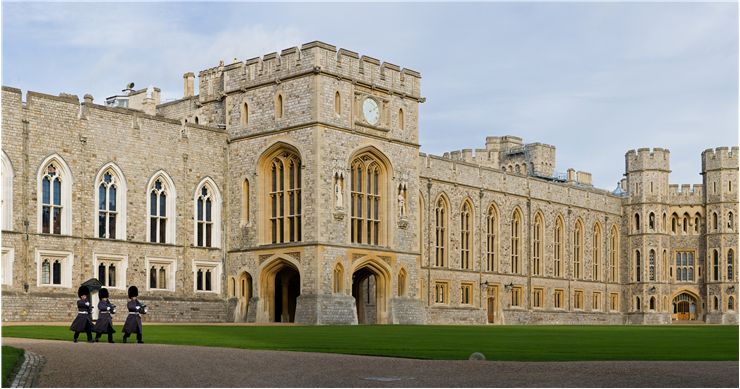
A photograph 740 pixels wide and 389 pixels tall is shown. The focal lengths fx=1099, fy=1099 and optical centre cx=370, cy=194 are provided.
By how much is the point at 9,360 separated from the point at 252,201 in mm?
29832

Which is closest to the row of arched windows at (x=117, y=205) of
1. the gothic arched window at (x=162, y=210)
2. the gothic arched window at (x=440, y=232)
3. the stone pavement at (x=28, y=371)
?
the gothic arched window at (x=162, y=210)

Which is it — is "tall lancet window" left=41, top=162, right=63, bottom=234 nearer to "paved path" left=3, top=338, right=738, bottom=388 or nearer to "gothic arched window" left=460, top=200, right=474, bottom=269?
"paved path" left=3, top=338, right=738, bottom=388

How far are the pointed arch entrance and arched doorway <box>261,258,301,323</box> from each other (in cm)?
3450

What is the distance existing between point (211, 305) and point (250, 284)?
1.93 meters

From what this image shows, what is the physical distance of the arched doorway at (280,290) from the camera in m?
45.3

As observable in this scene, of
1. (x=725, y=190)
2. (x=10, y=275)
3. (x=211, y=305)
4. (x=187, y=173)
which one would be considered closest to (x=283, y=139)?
(x=187, y=173)

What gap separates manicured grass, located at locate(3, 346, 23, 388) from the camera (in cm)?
1397

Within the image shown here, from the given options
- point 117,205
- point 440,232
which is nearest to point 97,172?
point 117,205

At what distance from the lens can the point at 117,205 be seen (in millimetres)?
42062

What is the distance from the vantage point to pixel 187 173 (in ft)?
147

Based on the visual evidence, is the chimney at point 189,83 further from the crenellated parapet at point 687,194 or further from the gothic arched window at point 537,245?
the crenellated parapet at point 687,194

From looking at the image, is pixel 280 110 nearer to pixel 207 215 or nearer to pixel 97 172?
pixel 207 215

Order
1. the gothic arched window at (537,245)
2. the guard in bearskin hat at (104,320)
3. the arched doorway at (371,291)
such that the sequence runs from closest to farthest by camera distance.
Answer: the guard in bearskin hat at (104,320) < the arched doorway at (371,291) < the gothic arched window at (537,245)

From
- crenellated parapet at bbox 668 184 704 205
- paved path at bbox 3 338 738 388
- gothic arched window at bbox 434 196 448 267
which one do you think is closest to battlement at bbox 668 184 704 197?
crenellated parapet at bbox 668 184 704 205
